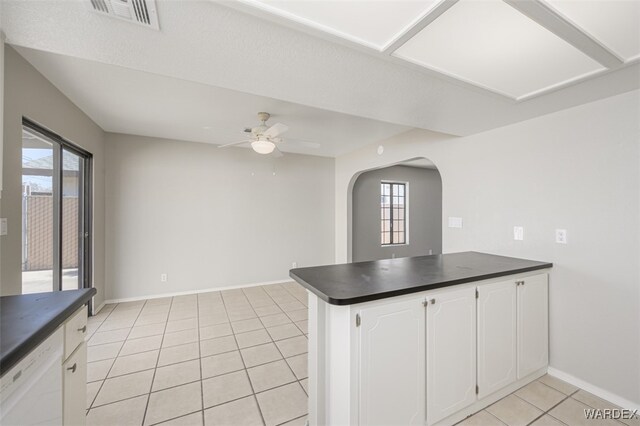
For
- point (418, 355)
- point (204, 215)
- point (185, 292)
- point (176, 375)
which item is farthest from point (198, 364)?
point (204, 215)

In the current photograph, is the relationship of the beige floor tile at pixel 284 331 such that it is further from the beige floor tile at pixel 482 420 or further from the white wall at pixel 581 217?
the white wall at pixel 581 217

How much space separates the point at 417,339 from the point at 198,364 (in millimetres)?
1981

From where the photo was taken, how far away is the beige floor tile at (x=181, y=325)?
3064 millimetres

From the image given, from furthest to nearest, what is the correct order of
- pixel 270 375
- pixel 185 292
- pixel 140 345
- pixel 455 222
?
pixel 185 292 < pixel 455 222 < pixel 140 345 < pixel 270 375

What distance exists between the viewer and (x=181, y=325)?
10.4 feet

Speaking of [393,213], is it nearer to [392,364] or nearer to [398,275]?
[398,275]

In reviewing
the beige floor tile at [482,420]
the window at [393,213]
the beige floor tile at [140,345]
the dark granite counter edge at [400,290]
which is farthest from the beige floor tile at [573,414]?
the window at [393,213]

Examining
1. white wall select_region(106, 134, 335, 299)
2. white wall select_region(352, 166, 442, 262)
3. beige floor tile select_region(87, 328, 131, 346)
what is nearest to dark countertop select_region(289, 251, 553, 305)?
beige floor tile select_region(87, 328, 131, 346)

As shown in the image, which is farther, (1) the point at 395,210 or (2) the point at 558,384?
(1) the point at 395,210

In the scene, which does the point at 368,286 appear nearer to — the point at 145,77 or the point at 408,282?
the point at 408,282

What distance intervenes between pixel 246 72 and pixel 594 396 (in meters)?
3.40

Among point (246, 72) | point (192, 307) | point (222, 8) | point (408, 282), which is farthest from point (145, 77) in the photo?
point (192, 307)

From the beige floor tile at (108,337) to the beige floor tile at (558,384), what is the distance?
13.3 ft

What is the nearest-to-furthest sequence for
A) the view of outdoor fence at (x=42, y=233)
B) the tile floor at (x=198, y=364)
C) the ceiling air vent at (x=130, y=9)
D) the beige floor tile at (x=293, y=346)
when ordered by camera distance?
1. the ceiling air vent at (x=130, y=9)
2. the tile floor at (x=198, y=364)
3. the view of outdoor fence at (x=42, y=233)
4. the beige floor tile at (x=293, y=346)
